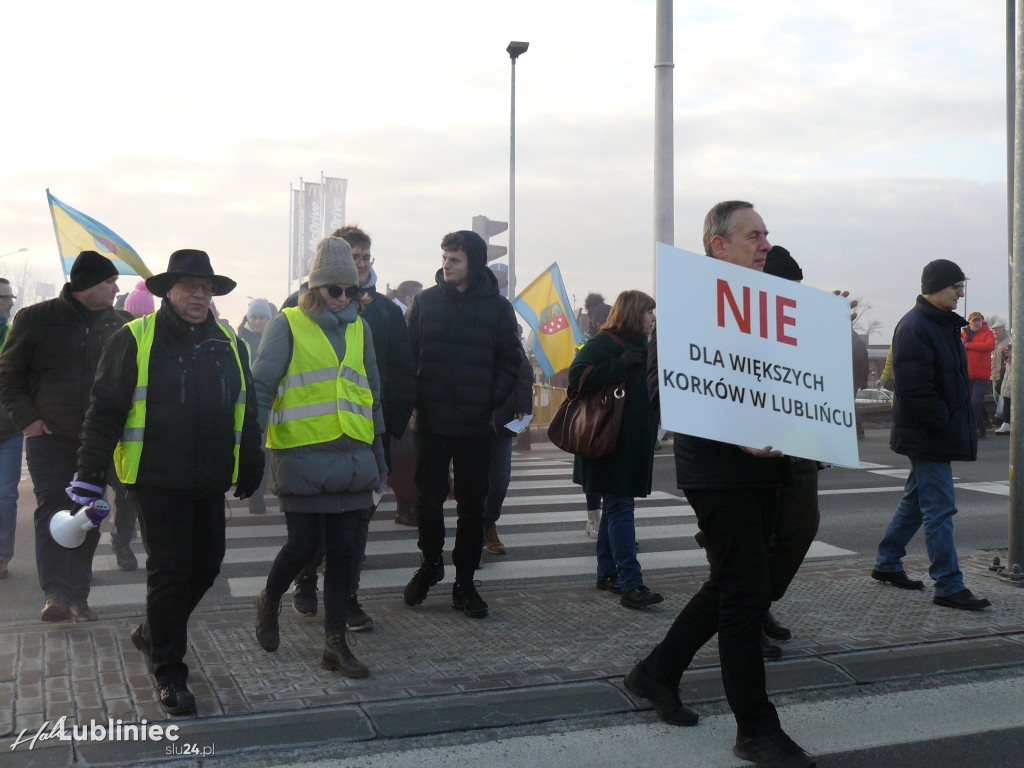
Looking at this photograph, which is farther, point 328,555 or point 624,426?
point 624,426

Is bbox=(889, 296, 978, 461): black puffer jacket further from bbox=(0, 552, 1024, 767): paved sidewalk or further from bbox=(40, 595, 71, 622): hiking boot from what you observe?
bbox=(40, 595, 71, 622): hiking boot

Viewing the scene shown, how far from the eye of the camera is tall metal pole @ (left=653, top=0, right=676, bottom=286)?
44.4 ft

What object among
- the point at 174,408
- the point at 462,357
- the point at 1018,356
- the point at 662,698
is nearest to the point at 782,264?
the point at 462,357

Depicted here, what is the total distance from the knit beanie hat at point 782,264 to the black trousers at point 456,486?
6.20 ft

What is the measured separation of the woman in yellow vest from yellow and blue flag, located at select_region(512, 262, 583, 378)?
7.98 m

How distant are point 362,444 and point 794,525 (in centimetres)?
208

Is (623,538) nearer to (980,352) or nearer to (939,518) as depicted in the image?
(939,518)

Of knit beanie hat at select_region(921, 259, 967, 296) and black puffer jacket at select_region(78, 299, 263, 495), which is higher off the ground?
knit beanie hat at select_region(921, 259, 967, 296)

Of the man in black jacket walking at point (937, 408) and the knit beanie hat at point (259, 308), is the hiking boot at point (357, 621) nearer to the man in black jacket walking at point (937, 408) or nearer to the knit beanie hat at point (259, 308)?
the man in black jacket walking at point (937, 408)

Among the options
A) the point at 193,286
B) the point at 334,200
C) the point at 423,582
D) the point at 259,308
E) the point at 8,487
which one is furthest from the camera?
the point at 334,200

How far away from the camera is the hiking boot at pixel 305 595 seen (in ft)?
18.1

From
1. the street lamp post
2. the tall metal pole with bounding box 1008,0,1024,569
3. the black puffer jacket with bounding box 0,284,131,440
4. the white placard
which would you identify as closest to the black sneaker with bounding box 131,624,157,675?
the black puffer jacket with bounding box 0,284,131,440

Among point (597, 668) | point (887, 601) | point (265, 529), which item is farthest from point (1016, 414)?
point (265, 529)

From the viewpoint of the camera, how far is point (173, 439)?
4172 millimetres
